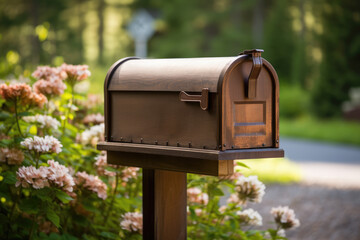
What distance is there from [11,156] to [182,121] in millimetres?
965

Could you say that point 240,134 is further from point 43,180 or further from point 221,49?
point 221,49

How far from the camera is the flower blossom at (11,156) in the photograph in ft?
8.77

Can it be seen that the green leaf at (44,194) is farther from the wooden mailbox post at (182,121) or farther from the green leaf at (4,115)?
the green leaf at (4,115)

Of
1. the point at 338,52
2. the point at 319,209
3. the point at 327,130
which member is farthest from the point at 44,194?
the point at 338,52

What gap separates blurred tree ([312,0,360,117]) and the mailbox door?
1540cm

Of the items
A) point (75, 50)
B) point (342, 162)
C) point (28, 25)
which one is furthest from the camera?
point (28, 25)

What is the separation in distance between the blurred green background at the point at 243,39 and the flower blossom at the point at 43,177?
74.4 inches

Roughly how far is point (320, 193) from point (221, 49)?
75.5 feet

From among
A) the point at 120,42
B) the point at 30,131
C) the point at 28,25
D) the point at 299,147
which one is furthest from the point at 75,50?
the point at 30,131

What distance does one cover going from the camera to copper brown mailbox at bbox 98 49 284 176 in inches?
81.9

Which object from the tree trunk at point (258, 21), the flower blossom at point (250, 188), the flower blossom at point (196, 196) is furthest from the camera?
the tree trunk at point (258, 21)

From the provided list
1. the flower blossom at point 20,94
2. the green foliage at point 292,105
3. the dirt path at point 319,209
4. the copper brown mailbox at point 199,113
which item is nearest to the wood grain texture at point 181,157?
the copper brown mailbox at point 199,113

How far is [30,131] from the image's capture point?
301 centimetres

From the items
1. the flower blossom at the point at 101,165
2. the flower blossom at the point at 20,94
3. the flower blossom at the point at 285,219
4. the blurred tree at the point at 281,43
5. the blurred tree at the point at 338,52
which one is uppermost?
the blurred tree at the point at 281,43
